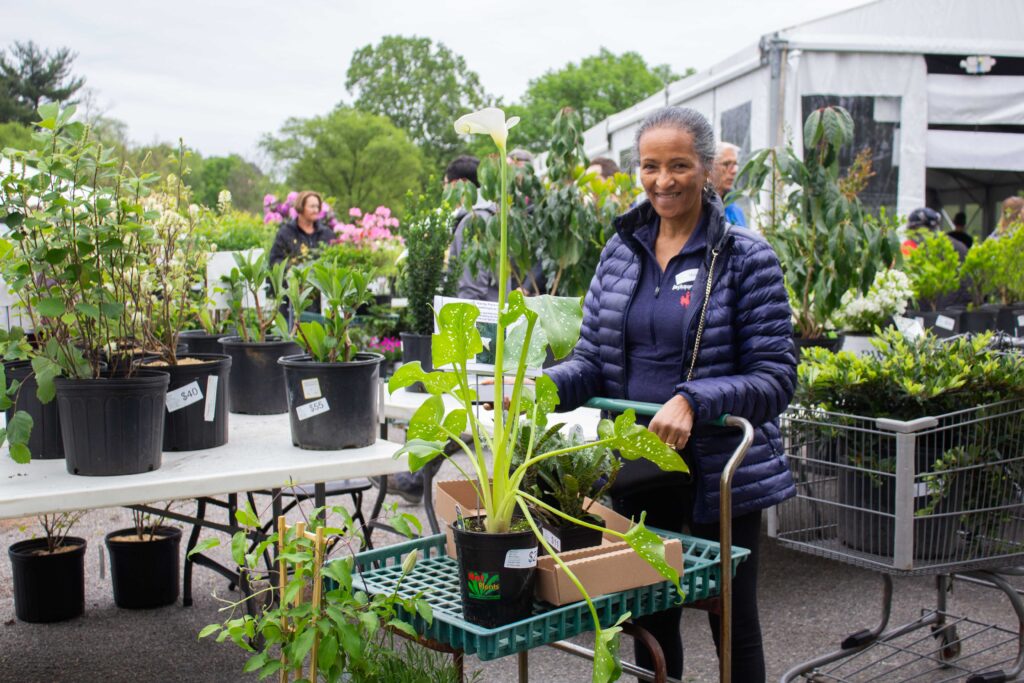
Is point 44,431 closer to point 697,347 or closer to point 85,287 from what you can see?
point 85,287

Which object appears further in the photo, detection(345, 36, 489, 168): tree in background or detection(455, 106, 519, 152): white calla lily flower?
detection(345, 36, 489, 168): tree in background

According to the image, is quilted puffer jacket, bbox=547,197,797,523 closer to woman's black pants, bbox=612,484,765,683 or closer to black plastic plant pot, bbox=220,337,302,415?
woman's black pants, bbox=612,484,765,683

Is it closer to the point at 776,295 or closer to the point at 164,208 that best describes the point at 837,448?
the point at 776,295

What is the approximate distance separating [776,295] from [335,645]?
1.28 m

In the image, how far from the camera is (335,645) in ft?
5.70

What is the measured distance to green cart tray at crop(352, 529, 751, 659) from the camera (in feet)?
5.24

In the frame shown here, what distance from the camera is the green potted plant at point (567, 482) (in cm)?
179

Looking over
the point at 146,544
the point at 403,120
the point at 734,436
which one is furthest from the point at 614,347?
the point at 403,120

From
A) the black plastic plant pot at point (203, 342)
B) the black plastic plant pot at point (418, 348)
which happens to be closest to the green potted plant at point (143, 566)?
the black plastic plant pot at point (203, 342)

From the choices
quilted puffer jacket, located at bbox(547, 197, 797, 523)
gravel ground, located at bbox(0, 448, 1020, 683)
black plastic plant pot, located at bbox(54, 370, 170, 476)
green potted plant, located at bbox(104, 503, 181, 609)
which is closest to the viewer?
quilted puffer jacket, located at bbox(547, 197, 797, 523)

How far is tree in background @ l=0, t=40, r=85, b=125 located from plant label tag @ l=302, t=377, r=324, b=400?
1427 inches

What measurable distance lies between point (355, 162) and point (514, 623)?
4185 centimetres

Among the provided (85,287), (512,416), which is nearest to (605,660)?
(512,416)

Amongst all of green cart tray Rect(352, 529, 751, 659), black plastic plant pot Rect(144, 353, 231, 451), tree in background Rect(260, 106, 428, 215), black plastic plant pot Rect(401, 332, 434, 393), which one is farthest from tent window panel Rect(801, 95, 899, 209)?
tree in background Rect(260, 106, 428, 215)
